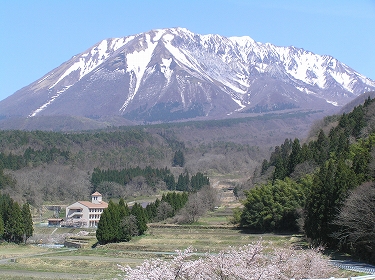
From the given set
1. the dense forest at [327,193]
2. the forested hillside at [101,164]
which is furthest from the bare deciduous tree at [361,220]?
the forested hillside at [101,164]

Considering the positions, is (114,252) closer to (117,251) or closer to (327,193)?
(117,251)

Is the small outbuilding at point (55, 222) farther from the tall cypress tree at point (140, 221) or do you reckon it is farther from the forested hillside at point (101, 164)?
the tall cypress tree at point (140, 221)

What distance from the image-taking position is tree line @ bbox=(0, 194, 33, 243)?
2013 inches

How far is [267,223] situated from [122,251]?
10951mm

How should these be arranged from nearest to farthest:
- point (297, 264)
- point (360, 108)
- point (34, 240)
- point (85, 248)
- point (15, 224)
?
point (297, 264) < point (85, 248) < point (15, 224) < point (34, 240) < point (360, 108)

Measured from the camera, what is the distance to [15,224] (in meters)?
51.1

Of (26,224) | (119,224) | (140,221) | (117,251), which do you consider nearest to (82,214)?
(26,224)

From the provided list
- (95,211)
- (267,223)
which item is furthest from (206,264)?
(95,211)

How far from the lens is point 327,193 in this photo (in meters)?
35.5

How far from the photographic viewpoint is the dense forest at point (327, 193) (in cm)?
3097

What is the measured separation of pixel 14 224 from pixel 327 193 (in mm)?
25446

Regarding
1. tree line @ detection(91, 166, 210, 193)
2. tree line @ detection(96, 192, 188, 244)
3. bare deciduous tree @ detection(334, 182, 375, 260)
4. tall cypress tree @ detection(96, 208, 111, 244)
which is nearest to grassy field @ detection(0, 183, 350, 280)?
tall cypress tree @ detection(96, 208, 111, 244)

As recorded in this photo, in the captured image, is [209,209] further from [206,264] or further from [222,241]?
[206,264]

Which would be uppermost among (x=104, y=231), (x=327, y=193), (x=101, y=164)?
(x=101, y=164)
